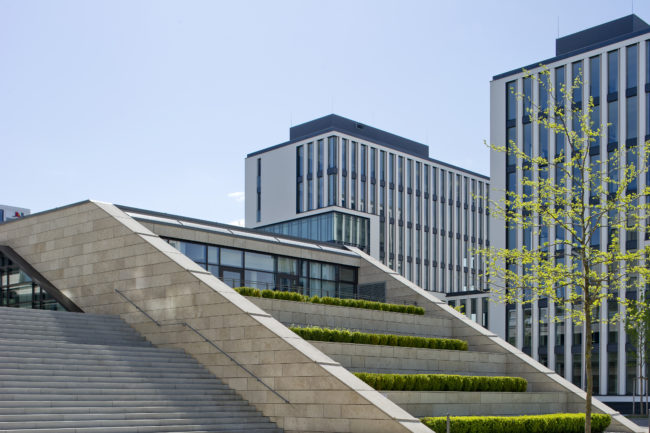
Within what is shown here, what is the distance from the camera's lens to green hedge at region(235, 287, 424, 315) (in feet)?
94.2

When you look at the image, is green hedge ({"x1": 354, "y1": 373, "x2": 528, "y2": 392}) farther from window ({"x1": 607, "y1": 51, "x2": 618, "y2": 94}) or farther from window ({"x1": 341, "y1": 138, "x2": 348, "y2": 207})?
window ({"x1": 341, "y1": 138, "x2": 348, "y2": 207})

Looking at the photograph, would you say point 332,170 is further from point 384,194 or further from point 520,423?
point 520,423

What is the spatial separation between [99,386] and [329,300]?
12.5 meters

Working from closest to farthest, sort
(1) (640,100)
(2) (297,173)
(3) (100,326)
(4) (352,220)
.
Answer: (3) (100,326) < (1) (640,100) < (4) (352,220) < (2) (297,173)

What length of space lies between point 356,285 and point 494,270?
1771 cm

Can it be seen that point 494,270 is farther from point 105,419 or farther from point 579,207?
point 105,419

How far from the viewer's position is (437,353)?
28609 millimetres

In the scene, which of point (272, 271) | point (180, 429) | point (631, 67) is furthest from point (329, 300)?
point (631, 67)

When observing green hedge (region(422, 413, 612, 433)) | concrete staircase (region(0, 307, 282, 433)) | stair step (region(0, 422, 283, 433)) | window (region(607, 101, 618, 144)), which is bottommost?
green hedge (region(422, 413, 612, 433))

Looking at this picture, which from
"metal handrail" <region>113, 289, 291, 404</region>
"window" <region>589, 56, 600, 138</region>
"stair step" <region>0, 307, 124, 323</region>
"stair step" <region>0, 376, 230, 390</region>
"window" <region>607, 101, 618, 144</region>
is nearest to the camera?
"stair step" <region>0, 376, 230, 390</region>

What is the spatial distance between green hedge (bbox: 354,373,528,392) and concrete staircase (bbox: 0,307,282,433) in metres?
3.48

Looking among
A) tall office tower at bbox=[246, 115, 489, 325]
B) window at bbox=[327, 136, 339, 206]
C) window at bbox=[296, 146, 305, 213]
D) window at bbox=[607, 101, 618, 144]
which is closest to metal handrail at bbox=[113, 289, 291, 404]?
window at bbox=[607, 101, 618, 144]

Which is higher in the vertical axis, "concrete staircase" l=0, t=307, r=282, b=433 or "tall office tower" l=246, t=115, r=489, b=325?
"tall office tower" l=246, t=115, r=489, b=325

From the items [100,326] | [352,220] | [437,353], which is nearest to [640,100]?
[352,220]
